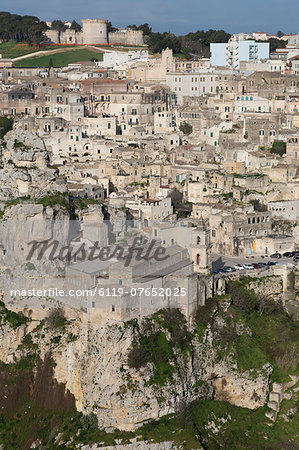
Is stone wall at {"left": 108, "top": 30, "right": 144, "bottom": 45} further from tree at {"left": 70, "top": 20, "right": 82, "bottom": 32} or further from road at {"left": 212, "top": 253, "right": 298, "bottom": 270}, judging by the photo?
road at {"left": 212, "top": 253, "right": 298, "bottom": 270}

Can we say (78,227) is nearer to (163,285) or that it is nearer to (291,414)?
(163,285)

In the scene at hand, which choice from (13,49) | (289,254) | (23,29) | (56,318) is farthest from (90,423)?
(23,29)

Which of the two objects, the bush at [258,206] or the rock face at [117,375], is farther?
the bush at [258,206]

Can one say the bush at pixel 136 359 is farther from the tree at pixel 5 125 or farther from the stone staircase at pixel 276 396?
the tree at pixel 5 125

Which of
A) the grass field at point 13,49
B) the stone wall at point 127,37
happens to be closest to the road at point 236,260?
the grass field at point 13,49

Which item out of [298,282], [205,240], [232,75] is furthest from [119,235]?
[232,75]

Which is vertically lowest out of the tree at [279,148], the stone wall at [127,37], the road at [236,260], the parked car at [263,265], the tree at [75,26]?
the road at [236,260]
